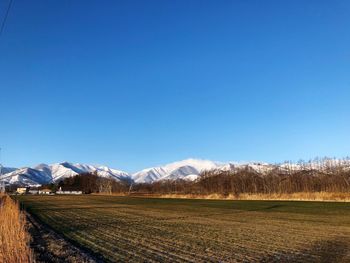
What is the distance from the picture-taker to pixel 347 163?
110188mm

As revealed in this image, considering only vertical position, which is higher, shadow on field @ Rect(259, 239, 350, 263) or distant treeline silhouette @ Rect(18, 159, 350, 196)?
distant treeline silhouette @ Rect(18, 159, 350, 196)

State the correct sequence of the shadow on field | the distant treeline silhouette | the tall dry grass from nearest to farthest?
the tall dry grass < the shadow on field < the distant treeline silhouette

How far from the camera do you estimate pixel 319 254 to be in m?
14.9

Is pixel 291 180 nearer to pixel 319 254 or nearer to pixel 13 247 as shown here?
pixel 319 254

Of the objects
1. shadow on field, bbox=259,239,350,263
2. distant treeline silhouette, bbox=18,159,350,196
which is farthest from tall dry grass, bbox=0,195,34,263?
distant treeline silhouette, bbox=18,159,350,196

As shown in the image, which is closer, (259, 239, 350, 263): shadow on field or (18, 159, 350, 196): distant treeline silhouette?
(259, 239, 350, 263): shadow on field

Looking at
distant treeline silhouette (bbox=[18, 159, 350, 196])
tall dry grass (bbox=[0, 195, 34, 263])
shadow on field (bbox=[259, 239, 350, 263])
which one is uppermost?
distant treeline silhouette (bbox=[18, 159, 350, 196])

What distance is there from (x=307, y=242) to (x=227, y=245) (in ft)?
12.8

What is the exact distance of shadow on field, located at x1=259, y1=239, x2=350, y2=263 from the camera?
536 inches

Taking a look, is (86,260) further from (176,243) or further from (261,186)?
(261,186)

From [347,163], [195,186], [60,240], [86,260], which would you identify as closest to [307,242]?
[86,260]

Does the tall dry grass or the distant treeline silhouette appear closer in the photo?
the tall dry grass

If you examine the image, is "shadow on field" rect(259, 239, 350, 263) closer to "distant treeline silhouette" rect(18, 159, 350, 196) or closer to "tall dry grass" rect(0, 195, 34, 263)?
"tall dry grass" rect(0, 195, 34, 263)

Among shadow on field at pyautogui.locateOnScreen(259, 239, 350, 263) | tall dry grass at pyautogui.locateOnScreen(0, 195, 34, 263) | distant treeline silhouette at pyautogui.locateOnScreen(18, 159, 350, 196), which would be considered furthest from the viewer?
distant treeline silhouette at pyautogui.locateOnScreen(18, 159, 350, 196)
